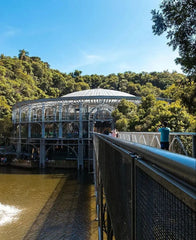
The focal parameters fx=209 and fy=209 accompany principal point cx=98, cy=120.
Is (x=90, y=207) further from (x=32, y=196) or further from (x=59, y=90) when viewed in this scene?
(x=59, y=90)

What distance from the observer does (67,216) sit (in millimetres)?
14242

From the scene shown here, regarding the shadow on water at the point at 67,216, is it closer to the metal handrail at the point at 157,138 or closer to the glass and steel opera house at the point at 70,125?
the metal handrail at the point at 157,138

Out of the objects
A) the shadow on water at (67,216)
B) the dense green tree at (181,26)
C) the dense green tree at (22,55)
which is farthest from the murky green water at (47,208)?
the dense green tree at (22,55)

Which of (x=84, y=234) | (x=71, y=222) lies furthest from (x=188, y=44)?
(x=71, y=222)

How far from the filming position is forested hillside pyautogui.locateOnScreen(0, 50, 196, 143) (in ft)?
44.2

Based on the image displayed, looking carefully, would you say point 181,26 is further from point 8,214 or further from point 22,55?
point 22,55

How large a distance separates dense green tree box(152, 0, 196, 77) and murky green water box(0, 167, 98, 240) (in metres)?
10.4

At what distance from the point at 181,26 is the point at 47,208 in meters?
14.5

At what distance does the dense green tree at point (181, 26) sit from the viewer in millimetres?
8906

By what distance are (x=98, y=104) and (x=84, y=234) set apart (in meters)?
22.2

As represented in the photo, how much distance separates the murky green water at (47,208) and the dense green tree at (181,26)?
409 inches

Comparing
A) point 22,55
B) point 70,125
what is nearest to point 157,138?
point 70,125

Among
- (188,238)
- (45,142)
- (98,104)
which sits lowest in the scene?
(45,142)

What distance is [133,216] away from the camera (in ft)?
5.43
